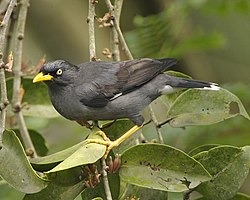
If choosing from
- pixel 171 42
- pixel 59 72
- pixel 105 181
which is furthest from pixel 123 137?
pixel 171 42

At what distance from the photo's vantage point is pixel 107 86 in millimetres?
3447

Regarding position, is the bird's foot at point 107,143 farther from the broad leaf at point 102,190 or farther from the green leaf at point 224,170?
the green leaf at point 224,170

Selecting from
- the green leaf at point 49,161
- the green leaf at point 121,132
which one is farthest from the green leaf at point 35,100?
the green leaf at point 49,161

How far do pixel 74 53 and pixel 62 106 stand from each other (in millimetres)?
3467

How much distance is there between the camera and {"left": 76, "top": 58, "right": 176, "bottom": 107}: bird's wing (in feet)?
11.1

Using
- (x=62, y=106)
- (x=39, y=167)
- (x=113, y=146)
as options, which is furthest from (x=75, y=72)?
(x=39, y=167)

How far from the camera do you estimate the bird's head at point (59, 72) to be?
129 inches

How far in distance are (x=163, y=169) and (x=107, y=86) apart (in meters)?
1.10

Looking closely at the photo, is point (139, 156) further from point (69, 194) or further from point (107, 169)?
point (69, 194)

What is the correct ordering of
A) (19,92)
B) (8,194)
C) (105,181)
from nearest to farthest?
1. (105,181)
2. (19,92)
3. (8,194)

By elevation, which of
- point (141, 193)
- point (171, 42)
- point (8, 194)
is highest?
point (141, 193)

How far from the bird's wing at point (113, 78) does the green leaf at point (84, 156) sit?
36.8 inches

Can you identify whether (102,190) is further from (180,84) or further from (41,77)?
(180,84)

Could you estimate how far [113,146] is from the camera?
107 inches
